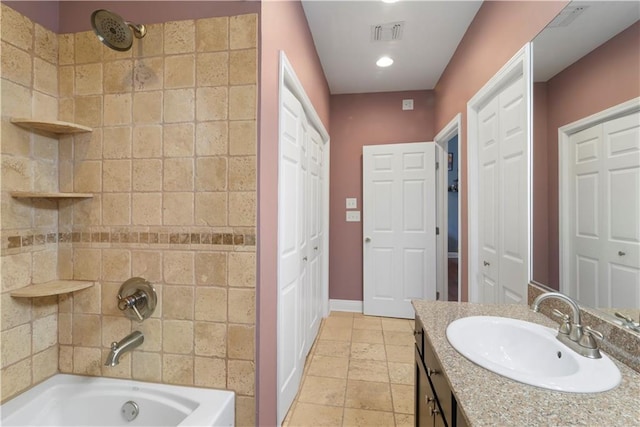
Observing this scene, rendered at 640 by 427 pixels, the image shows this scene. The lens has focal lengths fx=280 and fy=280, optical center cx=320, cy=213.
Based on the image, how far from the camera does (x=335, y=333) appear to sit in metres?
2.85

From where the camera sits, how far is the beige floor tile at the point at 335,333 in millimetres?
2740

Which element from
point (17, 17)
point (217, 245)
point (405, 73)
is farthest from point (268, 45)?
point (405, 73)

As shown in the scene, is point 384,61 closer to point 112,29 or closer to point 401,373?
point 112,29

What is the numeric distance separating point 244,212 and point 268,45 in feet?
2.66

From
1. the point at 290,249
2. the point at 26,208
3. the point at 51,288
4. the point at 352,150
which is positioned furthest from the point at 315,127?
the point at 51,288

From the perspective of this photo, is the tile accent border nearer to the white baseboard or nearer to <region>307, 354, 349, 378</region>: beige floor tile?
<region>307, 354, 349, 378</region>: beige floor tile

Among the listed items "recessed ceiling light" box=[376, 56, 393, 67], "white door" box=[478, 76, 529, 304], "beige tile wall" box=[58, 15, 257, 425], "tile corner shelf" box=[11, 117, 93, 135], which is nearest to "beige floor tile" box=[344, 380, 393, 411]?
"beige tile wall" box=[58, 15, 257, 425]

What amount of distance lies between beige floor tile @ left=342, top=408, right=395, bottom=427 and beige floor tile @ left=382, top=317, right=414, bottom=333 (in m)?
1.26

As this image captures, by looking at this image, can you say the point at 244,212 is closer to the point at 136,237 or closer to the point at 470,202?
the point at 136,237

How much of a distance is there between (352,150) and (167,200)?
254 cm

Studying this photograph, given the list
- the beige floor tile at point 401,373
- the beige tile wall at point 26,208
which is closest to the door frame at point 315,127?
the beige floor tile at point 401,373

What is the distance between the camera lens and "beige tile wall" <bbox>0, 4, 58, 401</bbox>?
121cm

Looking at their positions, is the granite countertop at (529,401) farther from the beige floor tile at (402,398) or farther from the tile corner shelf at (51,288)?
the tile corner shelf at (51,288)

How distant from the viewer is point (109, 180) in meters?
1.38
